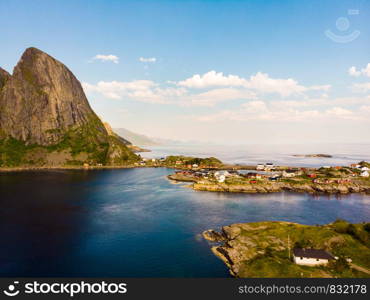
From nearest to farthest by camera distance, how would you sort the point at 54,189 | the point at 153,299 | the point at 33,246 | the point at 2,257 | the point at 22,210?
the point at 153,299 < the point at 2,257 < the point at 33,246 < the point at 22,210 < the point at 54,189

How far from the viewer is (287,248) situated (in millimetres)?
52344

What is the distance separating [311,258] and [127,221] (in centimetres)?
5274

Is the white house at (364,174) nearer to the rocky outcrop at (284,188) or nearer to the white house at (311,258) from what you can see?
the rocky outcrop at (284,188)

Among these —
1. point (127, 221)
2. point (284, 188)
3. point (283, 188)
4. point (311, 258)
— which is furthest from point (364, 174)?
point (127, 221)

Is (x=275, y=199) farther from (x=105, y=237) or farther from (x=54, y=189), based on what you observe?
(x=54, y=189)

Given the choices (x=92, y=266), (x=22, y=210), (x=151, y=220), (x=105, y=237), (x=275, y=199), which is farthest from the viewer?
(x=275, y=199)

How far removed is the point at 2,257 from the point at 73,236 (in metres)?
15.9

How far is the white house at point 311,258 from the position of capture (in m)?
45.2

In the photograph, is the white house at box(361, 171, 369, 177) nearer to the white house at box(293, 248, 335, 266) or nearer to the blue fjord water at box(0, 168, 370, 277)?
the blue fjord water at box(0, 168, 370, 277)

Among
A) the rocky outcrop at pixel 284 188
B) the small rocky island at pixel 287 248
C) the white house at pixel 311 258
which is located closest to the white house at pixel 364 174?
the rocky outcrop at pixel 284 188

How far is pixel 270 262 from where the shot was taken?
4641cm

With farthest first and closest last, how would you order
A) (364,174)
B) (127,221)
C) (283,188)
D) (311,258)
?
(364,174) < (283,188) < (127,221) < (311,258)

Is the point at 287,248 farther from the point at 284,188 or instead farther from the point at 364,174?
the point at 364,174

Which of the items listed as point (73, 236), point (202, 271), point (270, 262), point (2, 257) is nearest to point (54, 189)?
point (73, 236)
